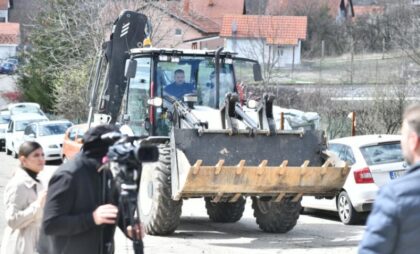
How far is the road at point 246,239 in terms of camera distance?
1316 cm

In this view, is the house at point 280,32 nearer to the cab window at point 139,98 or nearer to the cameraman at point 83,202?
the cab window at point 139,98

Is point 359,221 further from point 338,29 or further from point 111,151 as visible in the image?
point 338,29

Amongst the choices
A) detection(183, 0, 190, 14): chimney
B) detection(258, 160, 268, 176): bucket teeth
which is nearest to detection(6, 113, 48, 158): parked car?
detection(183, 0, 190, 14): chimney

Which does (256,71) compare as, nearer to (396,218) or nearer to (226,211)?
(226,211)

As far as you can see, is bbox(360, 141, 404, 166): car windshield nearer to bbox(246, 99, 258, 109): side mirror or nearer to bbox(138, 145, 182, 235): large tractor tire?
bbox(246, 99, 258, 109): side mirror

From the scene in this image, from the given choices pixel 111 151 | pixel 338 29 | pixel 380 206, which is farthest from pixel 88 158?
pixel 338 29

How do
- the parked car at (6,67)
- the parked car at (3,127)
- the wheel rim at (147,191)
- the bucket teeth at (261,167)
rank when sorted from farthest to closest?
the parked car at (6,67) < the parked car at (3,127) < the wheel rim at (147,191) < the bucket teeth at (261,167)

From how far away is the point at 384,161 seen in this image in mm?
15742

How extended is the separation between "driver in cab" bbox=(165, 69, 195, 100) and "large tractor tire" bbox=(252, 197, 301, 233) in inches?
81.4

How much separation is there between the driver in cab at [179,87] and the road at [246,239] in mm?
2165

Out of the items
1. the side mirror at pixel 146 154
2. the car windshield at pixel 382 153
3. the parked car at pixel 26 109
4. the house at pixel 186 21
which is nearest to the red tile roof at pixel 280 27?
the house at pixel 186 21

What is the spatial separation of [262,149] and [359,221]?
3035 mm

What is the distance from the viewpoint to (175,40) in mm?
43938

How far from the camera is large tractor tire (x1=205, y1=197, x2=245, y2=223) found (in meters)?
16.1
